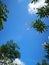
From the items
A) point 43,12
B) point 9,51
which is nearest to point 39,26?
point 43,12

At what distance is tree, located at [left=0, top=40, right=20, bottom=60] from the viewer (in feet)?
71.6

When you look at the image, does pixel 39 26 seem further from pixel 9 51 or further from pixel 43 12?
pixel 9 51

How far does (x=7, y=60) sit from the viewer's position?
23.7m

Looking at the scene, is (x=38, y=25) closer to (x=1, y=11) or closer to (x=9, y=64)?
(x=1, y=11)

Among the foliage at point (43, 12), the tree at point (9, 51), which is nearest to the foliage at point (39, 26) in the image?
the foliage at point (43, 12)

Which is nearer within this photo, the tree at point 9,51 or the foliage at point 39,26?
the foliage at point 39,26

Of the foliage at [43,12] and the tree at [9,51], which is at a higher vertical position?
the tree at [9,51]

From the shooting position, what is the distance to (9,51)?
2241cm

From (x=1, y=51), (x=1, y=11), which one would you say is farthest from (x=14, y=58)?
(x=1, y=11)

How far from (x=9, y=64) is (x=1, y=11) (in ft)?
46.4

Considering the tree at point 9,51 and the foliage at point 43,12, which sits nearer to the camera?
the foliage at point 43,12

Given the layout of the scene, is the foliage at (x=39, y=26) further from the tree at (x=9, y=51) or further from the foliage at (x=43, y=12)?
the tree at (x=9, y=51)

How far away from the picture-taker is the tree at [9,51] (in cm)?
2181

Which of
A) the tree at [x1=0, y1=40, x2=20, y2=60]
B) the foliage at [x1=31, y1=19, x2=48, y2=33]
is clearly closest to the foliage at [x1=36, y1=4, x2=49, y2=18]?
the foliage at [x1=31, y1=19, x2=48, y2=33]
